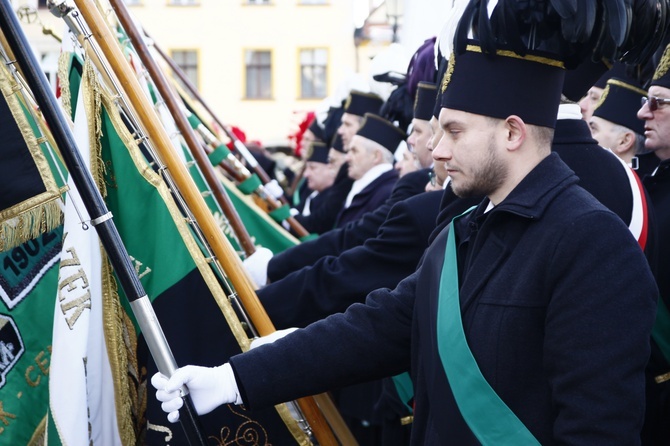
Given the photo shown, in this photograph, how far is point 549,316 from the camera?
2172mm

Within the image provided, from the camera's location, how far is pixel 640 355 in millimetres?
2109

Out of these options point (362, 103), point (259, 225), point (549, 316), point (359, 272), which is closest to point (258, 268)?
point (359, 272)

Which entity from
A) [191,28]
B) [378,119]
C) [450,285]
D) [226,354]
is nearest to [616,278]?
[450,285]

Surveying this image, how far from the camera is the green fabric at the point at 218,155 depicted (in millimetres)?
5719

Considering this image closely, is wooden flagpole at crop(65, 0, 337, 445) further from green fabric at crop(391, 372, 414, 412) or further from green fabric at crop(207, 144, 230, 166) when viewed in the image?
green fabric at crop(207, 144, 230, 166)

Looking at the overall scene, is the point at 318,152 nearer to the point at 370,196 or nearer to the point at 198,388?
the point at 370,196

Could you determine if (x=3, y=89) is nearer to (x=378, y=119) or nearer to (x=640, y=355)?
(x=640, y=355)

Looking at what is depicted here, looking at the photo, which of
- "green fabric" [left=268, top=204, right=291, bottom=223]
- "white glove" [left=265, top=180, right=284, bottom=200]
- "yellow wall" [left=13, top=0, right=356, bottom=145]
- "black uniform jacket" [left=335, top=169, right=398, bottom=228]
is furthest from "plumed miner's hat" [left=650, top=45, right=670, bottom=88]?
"yellow wall" [left=13, top=0, right=356, bottom=145]

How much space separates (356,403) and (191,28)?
26771 mm

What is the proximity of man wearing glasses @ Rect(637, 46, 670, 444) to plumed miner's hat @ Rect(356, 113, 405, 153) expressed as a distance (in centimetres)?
276

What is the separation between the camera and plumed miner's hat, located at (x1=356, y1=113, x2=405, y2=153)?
6430 mm

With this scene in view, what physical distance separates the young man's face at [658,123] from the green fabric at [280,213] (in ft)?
9.87

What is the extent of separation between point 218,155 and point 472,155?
347 centimetres

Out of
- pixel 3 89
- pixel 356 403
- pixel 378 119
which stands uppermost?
pixel 3 89
